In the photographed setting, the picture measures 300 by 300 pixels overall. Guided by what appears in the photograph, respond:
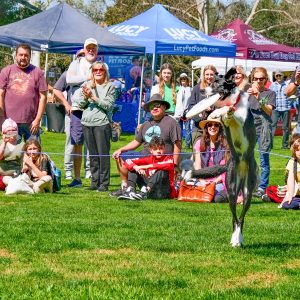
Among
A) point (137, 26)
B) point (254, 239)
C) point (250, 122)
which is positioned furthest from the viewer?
point (137, 26)

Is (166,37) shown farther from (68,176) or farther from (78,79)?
(78,79)

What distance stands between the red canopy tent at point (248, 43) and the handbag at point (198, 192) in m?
17.2

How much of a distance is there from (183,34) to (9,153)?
38.0ft

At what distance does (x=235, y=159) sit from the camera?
7852 millimetres

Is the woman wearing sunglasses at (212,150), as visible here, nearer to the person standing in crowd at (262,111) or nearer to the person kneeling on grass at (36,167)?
→ the person standing in crowd at (262,111)

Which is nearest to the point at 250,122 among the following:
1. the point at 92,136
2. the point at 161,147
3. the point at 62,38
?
the point at 161,147

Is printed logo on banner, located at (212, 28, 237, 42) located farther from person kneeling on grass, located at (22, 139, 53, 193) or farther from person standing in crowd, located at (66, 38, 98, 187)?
person kneeling on grass, located at (22, 139, 53, 193)

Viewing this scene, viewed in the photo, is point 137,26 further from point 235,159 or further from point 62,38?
point 235,159

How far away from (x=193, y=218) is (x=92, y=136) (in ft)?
11.7

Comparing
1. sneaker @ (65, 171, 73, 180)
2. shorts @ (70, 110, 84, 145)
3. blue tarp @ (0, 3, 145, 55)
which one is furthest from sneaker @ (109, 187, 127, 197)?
blue tarp @ (0, 3, 145, 55)

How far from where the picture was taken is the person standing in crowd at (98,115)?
13.2 m

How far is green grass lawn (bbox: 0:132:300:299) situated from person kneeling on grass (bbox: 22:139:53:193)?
0.92 m

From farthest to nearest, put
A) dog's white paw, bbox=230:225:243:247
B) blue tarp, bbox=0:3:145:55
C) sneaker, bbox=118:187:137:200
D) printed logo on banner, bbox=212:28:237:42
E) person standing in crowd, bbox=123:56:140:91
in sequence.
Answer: printed logo on banner, bbox=212:28:237:42 → person standing in crowd, bbox=123:56:140:91 → blue tarp, bbox=0:3:145:55 → sneaker, bbox=118:187:137:200 → dog's white paw, bbox=230:225:243:247

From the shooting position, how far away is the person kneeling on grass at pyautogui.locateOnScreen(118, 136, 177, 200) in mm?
12555
